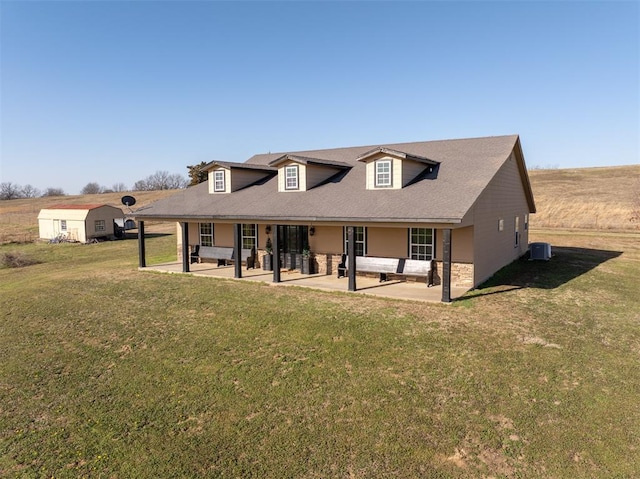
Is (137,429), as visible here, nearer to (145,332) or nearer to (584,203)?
(145,332)

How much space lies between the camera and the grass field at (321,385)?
5.86 metres

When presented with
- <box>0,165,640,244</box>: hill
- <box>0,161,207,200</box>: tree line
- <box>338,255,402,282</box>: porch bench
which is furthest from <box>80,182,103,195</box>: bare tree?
<box>338,255,402,282</box>: porch bench

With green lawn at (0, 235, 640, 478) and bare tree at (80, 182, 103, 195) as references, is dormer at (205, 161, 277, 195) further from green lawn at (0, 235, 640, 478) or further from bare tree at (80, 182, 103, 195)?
bare tree at (80, 182, 103, 195)

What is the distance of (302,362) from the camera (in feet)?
29.0

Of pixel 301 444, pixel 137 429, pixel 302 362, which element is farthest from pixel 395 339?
pixel 137 429

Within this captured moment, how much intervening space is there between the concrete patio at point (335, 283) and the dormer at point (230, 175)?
3945mm

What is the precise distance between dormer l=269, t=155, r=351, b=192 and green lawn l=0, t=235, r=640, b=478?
6000mm

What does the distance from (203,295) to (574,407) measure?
11093 millimetres

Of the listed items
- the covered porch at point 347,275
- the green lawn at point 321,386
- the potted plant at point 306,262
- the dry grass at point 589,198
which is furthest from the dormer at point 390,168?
the dry grass at point 589,198

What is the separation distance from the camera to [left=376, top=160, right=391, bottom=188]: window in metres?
16.1

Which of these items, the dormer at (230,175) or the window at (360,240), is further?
the dormer at (230,175)

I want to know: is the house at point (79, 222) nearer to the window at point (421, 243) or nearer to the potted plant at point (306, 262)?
the potted plant at point (306, 262)

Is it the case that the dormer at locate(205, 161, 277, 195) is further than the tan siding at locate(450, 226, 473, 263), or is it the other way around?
the dormer at locate(205, 161, 277, 195)

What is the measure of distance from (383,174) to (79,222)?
28411mm
